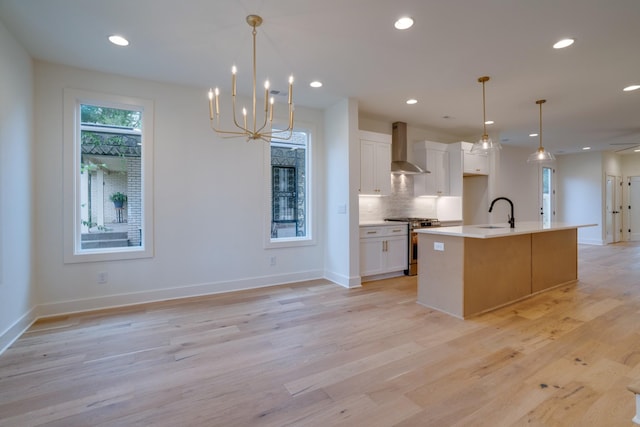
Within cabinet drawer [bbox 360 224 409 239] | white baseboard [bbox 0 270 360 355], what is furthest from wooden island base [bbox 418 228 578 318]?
white baseboard [bbox 0 270 360 355]

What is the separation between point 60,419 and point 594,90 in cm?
646

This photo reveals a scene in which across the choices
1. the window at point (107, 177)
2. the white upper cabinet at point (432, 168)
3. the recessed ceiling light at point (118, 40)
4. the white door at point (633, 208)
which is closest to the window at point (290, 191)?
the window at point (107, 177)

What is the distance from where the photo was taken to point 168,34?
9.29 ft

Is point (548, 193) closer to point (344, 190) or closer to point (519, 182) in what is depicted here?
point (519, 182)

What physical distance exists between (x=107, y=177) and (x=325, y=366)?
341 cm

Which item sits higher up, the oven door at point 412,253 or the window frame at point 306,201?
the window frame at point 306,201

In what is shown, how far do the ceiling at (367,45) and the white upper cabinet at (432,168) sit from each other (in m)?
1.41

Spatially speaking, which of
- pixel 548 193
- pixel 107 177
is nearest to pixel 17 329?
pixel 107 177

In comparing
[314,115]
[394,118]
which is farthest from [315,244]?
[394,118]

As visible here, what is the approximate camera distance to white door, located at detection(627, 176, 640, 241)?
962 cm

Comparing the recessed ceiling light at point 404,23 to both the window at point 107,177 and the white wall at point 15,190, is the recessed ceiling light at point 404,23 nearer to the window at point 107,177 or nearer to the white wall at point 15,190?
the window at point 107,177

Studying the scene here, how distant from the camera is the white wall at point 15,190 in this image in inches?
105

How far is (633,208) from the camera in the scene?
9734 mm

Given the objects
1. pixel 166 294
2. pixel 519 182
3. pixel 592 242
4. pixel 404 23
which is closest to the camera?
pixel 404 23
